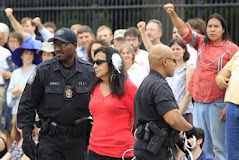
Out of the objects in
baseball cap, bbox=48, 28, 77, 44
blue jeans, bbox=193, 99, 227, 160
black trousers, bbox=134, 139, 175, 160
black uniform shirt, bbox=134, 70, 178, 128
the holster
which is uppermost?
baseball cap, bbox=48, 28, 77, 44

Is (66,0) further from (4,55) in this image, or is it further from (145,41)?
(145,41)

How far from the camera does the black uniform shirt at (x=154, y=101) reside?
784 cm

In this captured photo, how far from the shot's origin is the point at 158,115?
7992mm

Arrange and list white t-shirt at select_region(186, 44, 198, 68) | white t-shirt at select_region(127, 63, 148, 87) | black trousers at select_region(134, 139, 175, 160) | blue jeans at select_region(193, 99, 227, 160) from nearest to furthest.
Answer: black trousers at select_region(134, 139, 175, 160)
blue jeans at select_region(193, 99, 227, 160)
white t-shirt at select_region(127, 63, 148, 87)
white t-shirt at select_region(186, 44, 198, 68)

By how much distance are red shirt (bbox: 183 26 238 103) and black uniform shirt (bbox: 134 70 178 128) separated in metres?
2.63

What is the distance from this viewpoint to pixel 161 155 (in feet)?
26.3

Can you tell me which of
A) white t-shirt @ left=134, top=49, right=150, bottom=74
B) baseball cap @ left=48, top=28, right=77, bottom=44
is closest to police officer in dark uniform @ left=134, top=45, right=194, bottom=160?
baseball cap @ left=48, top=28, right=77, bottom=44

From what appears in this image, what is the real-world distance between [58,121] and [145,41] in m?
3.12

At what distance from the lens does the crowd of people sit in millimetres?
8047

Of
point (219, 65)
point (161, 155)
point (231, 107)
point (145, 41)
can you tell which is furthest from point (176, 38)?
point (161, 155)

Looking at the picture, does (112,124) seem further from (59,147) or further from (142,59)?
(142,59)

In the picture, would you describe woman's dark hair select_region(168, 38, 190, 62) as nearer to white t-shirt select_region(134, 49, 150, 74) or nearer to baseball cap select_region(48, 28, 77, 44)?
white t-shirt select_region(134, 49, 150, 74)

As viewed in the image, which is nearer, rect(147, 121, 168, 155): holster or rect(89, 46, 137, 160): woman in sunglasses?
rect(147, 121, 168, 155): holster

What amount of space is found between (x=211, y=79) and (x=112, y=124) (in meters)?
2.24
